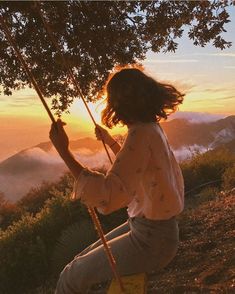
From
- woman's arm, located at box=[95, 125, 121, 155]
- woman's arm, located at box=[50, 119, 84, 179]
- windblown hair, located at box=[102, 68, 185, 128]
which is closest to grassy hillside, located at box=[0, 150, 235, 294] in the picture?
woman's arm, located at box=[95, 125, 121, 155]

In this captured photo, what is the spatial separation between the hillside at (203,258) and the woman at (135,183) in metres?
1.81

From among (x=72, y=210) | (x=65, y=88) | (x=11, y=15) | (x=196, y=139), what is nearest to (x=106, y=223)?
(x=72, y=210)

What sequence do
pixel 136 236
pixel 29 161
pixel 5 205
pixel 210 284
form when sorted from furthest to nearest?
pixel 29 161 < pixel 5 205 < pixel 210 284 < pixel 136 236

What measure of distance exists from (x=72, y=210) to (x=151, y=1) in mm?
4993

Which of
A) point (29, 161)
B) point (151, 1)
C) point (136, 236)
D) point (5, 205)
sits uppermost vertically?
point (151, 1)

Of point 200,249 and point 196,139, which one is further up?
point 200,249

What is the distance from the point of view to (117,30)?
7461mm

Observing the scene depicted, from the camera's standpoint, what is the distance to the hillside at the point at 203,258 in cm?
538

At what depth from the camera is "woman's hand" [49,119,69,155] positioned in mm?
3113

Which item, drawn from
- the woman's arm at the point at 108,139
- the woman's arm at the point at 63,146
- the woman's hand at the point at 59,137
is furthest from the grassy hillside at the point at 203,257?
the woman's hand at the point at 59,137

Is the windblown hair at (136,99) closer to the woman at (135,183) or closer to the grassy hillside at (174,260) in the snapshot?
the woman at (135,183)

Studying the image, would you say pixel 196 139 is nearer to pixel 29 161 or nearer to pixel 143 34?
pixel 29 161

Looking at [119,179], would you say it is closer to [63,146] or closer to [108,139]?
[63,146]

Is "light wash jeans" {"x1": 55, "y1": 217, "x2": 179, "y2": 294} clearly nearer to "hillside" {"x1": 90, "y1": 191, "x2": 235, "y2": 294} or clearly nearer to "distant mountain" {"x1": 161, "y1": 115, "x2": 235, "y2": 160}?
"hillside" {"x1": 90, "y1": 191, "x2": 235, "y2": 294}
